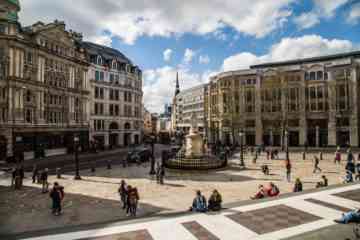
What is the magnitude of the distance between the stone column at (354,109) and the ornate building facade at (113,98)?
48.5m

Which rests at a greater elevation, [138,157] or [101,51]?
[101,51]

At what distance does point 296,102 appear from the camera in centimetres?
5447

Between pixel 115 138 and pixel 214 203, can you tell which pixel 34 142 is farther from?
pixel 214 203

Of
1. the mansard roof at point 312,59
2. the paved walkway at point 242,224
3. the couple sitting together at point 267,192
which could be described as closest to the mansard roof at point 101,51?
the mansard roof at point 312,59

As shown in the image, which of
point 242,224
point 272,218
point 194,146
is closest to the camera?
point 242,224

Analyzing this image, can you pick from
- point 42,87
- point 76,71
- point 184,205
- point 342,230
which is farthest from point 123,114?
point 342,230

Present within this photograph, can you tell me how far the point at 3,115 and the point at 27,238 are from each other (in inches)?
1263

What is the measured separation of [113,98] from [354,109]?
51444 millimetres

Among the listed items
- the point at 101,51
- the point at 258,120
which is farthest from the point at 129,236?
the point at 101,51

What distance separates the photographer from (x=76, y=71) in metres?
48.1

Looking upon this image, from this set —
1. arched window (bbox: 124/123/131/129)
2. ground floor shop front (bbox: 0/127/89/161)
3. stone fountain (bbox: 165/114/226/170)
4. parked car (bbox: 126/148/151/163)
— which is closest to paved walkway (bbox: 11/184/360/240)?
stone fountain (bbox: 165/114/226/170)

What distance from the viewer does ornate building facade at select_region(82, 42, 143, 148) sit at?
54562 millimetres

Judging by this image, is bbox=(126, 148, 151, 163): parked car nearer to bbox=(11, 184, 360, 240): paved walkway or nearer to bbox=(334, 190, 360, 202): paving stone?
bbox=(11, 184, 360, 240): paved walkway

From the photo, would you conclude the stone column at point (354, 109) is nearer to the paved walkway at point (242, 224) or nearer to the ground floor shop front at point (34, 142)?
the paved walkway at point (242, 224)
